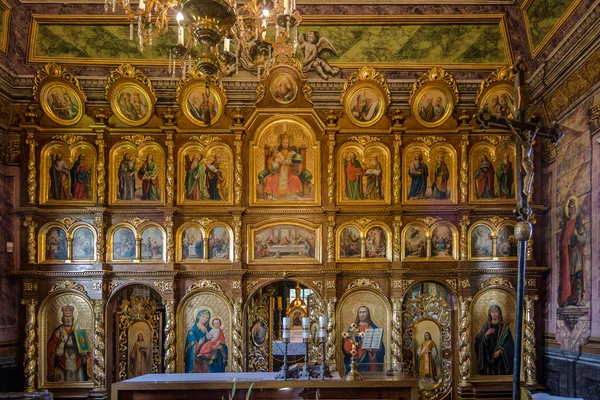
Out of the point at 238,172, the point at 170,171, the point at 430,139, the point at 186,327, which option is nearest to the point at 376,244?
the point at 430,139

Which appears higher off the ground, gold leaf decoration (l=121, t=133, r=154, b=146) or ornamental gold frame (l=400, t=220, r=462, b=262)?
gold leaf decoration (l=121, t=133, r=154, b=146)

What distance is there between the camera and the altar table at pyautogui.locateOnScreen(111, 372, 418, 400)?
732 centimetres

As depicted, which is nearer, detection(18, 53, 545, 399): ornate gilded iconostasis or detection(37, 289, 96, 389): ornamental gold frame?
detection(37, 289, 96, 389): ornamental gold frame

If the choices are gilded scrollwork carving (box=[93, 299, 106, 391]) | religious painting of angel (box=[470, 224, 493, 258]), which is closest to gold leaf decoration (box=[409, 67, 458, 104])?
religious painting of angel (box=[470, 224, 493, 258])

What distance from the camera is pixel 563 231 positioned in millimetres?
9898

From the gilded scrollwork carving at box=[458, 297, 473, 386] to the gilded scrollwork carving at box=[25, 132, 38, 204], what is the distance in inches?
353

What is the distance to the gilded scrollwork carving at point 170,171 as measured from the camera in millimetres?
10923

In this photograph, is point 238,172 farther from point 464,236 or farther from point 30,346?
point 30,346

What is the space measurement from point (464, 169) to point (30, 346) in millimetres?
9454

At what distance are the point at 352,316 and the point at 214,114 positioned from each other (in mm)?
5142

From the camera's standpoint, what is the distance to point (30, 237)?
422 inches

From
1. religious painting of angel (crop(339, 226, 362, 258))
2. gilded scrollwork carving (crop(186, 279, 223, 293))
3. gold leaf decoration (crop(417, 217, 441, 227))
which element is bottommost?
gilded scrollwork carving (crop(186, 279, 223, 293))

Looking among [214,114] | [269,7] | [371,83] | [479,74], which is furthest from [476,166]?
[269,7]

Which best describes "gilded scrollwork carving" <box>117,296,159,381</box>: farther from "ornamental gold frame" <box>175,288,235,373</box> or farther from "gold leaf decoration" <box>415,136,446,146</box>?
"gold leaf decoration" <box>415,136,446,146</box>
